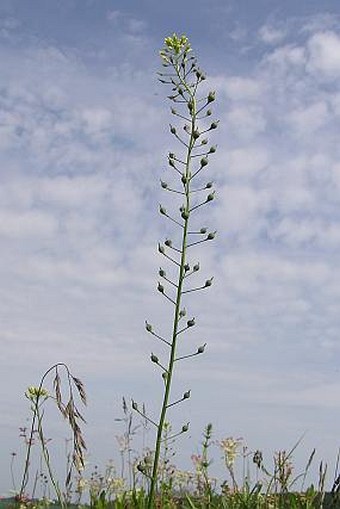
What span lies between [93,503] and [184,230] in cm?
259

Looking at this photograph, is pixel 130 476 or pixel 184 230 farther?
pixel 130 476

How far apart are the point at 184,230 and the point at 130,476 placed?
11.0 feet

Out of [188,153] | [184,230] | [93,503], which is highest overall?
[188,153]

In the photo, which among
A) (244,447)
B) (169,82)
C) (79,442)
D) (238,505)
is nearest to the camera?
(79,442)

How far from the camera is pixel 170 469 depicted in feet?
25.6

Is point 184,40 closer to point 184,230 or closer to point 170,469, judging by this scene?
point 184,230

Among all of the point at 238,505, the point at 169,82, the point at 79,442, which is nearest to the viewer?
the point at 79,442

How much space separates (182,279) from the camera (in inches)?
198

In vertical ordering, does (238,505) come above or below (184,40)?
below

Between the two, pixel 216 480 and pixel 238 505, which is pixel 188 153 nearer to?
pixel 238 505

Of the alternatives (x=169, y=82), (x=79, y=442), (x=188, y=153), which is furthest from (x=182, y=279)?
(x=169, y=82)

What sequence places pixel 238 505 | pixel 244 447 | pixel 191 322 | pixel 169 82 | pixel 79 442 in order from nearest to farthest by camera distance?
1. pixel 191 322
2. pixel 79 442
3. pixel 169 82
4. pixel 238 505
5. pixel 244 447

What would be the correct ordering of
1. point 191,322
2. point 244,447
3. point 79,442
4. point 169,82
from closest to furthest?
point 191,322 < point 79,442 < point 169,82 < point 244,447

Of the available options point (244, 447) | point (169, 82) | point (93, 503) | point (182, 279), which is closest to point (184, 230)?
point (182, 279)
